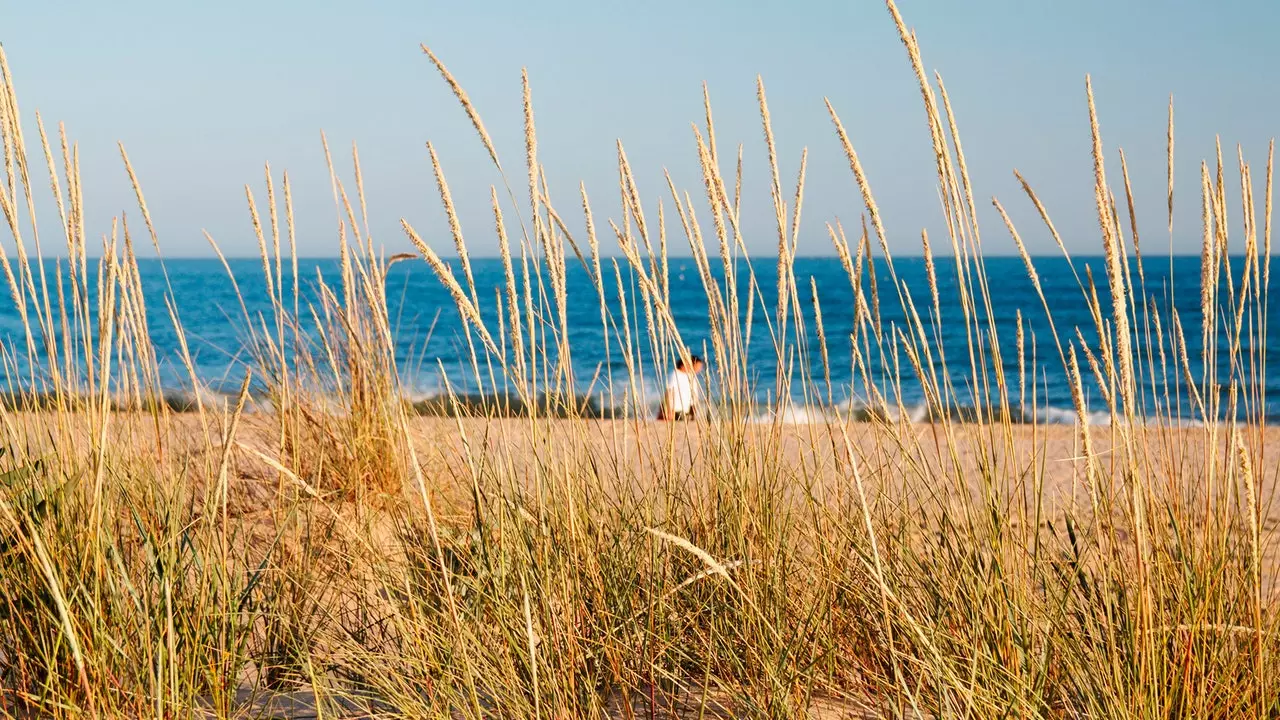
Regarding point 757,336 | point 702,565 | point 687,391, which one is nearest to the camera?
point 702,565

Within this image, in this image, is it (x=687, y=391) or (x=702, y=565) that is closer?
(x=702, y=565)

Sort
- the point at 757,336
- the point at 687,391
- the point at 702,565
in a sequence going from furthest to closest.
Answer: the point at 757,336 < the point at 687,391 < the point at 702,565

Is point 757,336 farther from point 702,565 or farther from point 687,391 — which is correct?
point 702,565

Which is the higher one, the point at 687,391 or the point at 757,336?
the point at 687,391

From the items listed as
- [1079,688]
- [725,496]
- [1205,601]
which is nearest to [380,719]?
[725,496]

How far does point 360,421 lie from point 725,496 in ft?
6.81

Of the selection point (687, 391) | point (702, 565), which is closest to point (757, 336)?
point (687, 391)

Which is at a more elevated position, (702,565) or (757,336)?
(702,565)

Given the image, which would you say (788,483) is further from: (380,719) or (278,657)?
(278,657)

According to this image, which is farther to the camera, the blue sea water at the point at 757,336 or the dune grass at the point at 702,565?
the blue sea water at the point at 757,336

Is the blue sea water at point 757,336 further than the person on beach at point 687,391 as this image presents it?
Yes

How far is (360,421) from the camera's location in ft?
12.2

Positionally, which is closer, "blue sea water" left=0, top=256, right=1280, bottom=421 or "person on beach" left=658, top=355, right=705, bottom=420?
"person on beach" left=658, top=355, right=705, bottom=420

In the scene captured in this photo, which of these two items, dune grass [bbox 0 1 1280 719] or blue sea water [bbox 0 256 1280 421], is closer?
dune grass [bbox 0 1 1280 719]
